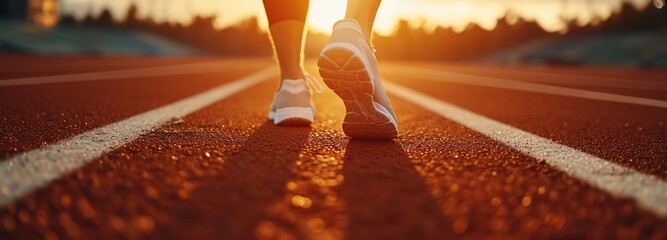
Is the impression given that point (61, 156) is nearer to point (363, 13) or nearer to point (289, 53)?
point (363, 13)

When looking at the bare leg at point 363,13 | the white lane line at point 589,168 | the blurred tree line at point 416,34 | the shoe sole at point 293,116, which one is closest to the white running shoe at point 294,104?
the shoe sole at point 293,116

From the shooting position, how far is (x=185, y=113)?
111 inches

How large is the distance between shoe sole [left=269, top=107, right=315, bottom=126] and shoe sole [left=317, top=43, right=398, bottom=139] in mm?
443

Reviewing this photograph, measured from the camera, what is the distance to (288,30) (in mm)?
2648

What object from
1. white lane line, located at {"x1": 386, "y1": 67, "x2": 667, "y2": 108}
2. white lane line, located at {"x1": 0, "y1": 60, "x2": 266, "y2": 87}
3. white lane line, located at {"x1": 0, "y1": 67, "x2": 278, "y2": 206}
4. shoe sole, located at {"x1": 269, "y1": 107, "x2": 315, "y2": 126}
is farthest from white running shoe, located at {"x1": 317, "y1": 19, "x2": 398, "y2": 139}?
white lane line, located at {"x1": 0, "y1": 60, "x2": 266, "y2": 87}

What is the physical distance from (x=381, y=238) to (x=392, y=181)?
0.42 meters

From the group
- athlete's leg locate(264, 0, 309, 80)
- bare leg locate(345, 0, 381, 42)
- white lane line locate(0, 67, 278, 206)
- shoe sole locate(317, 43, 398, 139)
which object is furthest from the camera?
athlete's leg locate(264, 0, 309, 80)

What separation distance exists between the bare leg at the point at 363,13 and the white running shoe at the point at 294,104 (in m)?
0.44

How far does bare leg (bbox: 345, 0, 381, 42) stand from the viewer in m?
2.18

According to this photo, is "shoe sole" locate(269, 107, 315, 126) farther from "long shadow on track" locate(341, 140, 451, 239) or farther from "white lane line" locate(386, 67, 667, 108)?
"white lane line" locate(386, 67, 667, 108)

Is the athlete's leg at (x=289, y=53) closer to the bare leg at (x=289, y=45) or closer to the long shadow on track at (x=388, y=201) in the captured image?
the bare leg at (x=289, y=45)

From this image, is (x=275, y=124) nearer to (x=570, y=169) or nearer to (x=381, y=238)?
(x=570, y=169)

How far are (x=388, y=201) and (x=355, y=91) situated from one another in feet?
2.78

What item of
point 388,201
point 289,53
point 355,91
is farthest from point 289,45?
point 388,201
